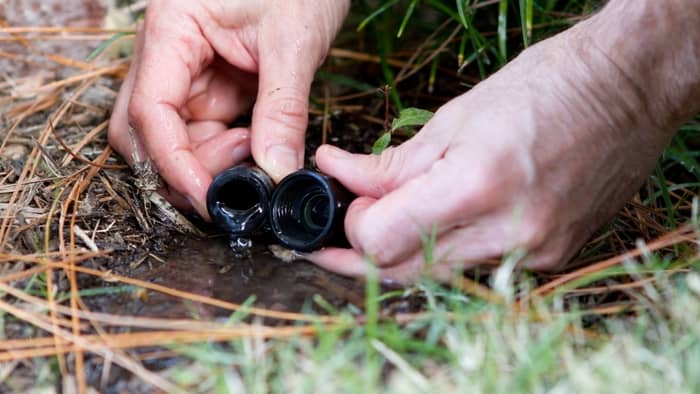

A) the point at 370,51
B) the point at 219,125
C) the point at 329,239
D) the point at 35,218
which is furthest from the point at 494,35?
the point at 35,218

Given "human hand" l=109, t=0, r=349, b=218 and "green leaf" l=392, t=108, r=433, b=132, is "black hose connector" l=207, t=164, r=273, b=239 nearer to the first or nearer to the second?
"human hand" l=109, t=0, r=349, b=218

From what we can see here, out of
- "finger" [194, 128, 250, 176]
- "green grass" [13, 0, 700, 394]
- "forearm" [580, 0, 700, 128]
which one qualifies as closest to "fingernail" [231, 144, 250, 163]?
"finger" [194, 128, 250, 176]

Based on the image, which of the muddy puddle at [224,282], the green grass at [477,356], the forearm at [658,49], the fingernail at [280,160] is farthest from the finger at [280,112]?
the forearm at [658,49]

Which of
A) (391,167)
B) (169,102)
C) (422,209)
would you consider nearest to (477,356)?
(422,209)

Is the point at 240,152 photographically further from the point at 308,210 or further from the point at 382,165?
the point at 382,165

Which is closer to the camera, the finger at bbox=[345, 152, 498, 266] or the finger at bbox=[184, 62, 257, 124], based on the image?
the finger at bbox=[345, 152, 498, 266]

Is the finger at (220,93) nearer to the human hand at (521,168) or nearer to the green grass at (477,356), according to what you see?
the human hand at (521,168)
